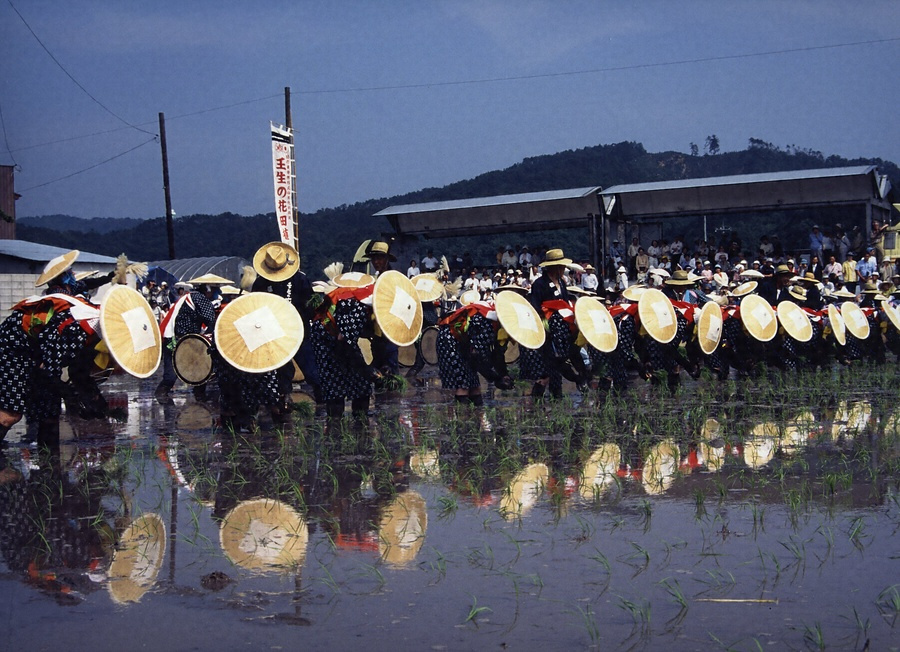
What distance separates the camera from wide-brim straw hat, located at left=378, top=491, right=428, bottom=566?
496 centimetres

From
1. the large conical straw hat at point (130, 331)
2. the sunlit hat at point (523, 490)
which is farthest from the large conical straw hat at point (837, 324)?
the large conical straw hat at point (130, 331)

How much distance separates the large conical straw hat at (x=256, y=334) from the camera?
340 inches

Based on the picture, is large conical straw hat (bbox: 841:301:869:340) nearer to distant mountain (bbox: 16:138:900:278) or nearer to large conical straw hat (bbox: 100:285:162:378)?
large conical straw hat (bbox: 100:285:162:378)

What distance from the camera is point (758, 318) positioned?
13625 mm

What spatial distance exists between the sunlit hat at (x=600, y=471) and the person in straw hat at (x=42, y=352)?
397cm

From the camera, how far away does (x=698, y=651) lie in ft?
12.0

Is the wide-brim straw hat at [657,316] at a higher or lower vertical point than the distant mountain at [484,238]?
lower

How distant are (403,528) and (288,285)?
510cm

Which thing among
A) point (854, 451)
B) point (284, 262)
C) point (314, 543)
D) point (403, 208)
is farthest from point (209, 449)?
point (403, 208)

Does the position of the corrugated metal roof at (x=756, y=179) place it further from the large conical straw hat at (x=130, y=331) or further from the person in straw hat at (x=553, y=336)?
the large conical straw hat at (x=130, y=331)

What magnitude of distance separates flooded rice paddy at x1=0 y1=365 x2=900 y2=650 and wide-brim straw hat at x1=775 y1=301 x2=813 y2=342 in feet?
16.5

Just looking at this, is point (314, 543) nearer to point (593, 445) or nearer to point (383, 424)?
point (593, 445)

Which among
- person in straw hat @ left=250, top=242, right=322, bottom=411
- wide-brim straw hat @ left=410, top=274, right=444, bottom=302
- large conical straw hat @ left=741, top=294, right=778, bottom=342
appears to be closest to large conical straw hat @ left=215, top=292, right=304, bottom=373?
person in straw hat @ left=250, top=242, right=322, bottom=411

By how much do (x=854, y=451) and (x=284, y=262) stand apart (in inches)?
213
